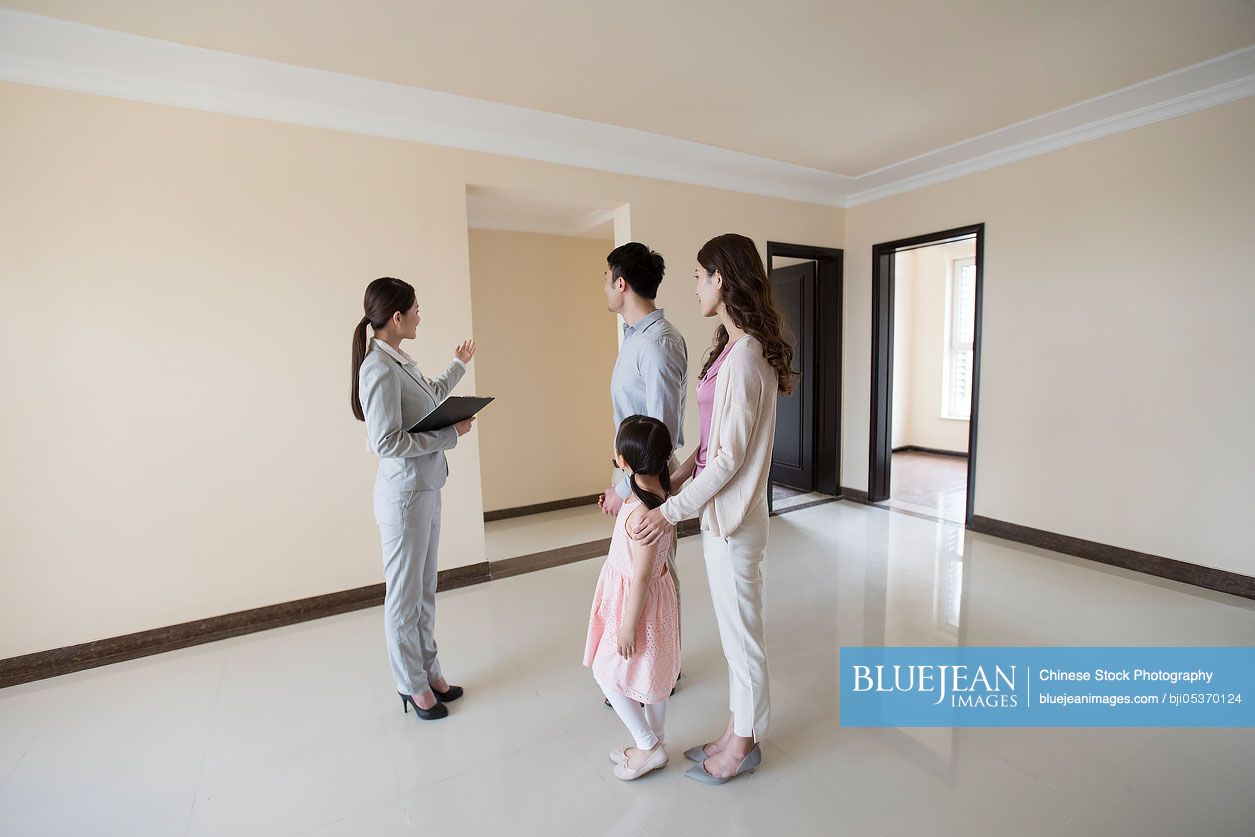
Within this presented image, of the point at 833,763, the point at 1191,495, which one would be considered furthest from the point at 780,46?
the point at 1191,495

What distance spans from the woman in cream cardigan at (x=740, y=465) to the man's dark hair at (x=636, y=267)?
1.17 ft

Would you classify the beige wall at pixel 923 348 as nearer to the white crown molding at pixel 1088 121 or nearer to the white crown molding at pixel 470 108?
the white crown molding at pixel 1088 121

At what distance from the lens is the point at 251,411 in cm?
299

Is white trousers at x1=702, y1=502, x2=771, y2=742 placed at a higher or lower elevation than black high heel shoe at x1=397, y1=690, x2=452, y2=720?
higher

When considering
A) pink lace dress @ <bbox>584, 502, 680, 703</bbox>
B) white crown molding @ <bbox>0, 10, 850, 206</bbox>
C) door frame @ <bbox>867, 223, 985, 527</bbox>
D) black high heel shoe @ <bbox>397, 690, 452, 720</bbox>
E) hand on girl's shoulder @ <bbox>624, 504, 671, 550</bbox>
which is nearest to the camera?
hand on girl's shoulder @ <bbox>624, 504, 671, 550</bbox>

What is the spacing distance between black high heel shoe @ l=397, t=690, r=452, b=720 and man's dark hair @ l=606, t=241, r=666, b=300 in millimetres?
1733

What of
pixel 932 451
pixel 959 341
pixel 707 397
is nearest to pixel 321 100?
pixel 707 397

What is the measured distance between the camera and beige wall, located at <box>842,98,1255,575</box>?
314cm

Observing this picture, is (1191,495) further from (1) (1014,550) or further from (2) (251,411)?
(2) (251,411)

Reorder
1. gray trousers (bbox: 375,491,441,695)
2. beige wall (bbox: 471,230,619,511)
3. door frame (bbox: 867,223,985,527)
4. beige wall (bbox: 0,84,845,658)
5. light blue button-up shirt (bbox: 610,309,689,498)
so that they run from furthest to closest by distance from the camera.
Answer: beige wall (bbox: 471,230,619,511), door frame (bbox: 867,223,985,527), beige wall (bbox: 0,84,845,658), gray trousers (bbox: 375,491,441,695), light blue button-up shirt (bbox: 610,309,689,498)

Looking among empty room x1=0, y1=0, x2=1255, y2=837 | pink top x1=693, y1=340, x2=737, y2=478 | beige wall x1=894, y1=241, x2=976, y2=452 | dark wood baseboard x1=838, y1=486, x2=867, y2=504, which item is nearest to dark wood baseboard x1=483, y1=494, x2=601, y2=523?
empty room x1=0, y1=0, x2=1255, y2=837

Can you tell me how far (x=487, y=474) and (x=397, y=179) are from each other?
266 cm

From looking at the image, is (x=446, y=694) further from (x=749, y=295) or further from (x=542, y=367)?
(x=542, y=367)

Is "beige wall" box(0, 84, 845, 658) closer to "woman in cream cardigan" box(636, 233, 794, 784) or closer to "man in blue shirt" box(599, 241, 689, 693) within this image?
"man in blue shirt" box(599, 241, 689, 693)
